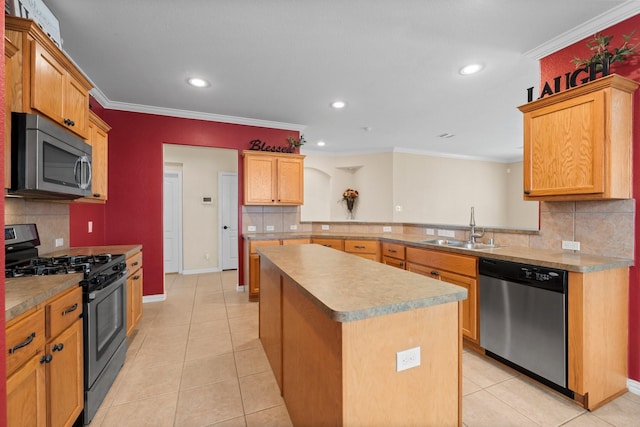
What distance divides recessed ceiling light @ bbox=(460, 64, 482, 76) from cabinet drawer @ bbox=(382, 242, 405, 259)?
1.96 m

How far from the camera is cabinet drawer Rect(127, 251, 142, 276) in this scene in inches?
102

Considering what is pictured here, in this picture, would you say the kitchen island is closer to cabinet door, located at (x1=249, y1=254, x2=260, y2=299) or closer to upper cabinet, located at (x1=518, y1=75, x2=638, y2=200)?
upper cabinet, located at (x1=518, y1=75, x2=638, y2=200)

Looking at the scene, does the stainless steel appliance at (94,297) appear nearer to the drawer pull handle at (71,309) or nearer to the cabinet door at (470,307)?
the drawer pull handle at (71,309)

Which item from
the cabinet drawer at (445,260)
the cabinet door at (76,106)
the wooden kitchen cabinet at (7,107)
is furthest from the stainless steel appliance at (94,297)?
the cabinet drawer at (445,260)

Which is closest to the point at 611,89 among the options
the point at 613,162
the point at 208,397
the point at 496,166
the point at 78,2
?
the point at 613,162

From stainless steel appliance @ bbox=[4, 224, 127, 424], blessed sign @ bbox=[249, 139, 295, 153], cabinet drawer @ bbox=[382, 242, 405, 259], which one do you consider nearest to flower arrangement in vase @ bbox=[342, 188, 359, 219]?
blessed sign @ bbox=[249, 139, 295, 153]

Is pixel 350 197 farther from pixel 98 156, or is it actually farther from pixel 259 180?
pixel 98 156

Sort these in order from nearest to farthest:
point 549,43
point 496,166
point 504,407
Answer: point 504,407, point 549,43, point 496,166

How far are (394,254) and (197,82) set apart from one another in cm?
300

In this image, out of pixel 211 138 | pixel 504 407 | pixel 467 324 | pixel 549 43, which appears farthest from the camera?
pixel 211 138

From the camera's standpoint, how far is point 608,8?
1.96 m

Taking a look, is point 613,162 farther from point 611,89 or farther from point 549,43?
point 549,43

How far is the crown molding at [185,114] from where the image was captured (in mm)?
3529

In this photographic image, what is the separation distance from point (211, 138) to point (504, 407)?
432 cm
